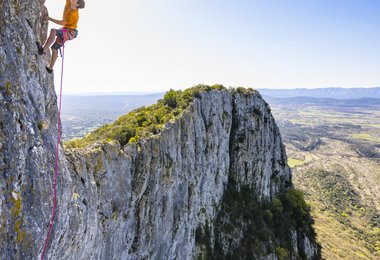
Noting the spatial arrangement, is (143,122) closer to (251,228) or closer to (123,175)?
(123,175)

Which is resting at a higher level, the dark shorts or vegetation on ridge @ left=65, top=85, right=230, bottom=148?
the dark shorts

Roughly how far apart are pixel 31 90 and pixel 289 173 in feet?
235

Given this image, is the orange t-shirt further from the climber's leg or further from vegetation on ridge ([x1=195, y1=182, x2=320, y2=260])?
vegetation on ridge ([x1=195, y1=182, x2=320, y2=260])

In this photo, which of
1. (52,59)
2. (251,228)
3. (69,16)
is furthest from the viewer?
(251,228)

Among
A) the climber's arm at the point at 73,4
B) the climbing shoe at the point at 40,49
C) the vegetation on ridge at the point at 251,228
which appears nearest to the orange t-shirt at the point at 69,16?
the climber's arm at the point at 73,4

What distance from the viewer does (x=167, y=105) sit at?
49.0 meters

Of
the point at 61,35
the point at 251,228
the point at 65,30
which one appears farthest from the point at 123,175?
the point at 251,228

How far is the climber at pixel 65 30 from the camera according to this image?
13.9 meters

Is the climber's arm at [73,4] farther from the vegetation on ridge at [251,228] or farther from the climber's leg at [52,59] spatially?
the vegetation on ridge at [251,228]

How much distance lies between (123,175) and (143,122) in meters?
13.8

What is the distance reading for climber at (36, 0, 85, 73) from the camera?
13938 mm

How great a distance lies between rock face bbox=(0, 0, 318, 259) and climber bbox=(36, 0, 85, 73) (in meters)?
0.66

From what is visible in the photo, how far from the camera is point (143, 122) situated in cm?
3791

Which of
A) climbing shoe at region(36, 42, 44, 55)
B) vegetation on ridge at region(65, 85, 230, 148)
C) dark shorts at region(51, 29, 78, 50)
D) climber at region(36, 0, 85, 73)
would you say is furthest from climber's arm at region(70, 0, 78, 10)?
vegetation on ridge at region(65, 85, 230, 148)
